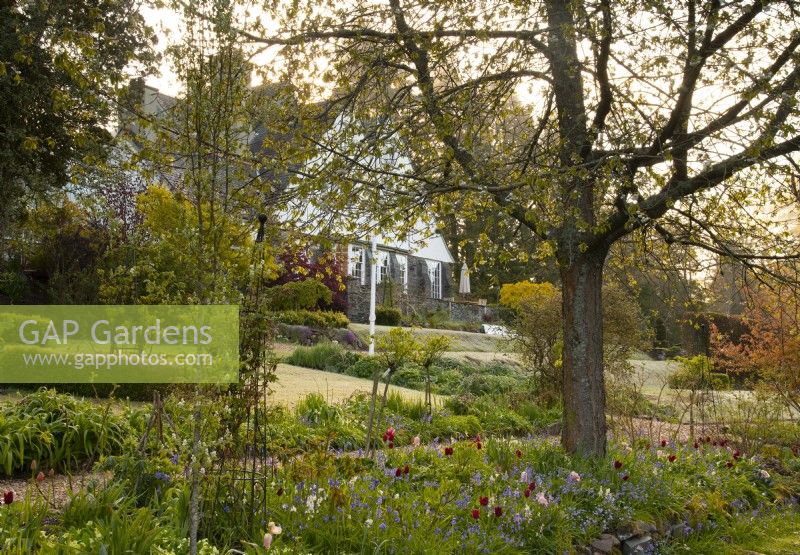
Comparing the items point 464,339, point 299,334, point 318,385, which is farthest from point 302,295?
point 318,385

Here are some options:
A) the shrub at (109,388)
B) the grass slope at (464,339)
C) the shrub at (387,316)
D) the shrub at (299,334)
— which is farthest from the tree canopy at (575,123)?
the shrub at (387,316)

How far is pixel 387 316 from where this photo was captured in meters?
24.4

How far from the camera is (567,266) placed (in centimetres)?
605

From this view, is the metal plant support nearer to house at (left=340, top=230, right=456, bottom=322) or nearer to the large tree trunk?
the large tree trunk

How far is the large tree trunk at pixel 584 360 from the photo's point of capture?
5918 mm

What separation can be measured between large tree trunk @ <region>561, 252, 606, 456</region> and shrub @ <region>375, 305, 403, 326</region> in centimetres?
1815

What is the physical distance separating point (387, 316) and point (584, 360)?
1855cm

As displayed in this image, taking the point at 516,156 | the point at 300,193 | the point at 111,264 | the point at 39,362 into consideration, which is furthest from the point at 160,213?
the point at 300,193

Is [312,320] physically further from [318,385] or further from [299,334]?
[318,385]

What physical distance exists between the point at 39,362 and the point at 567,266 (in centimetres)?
635

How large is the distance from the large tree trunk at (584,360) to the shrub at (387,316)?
59.5 ft

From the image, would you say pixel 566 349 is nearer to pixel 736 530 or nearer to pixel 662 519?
pixel 662 519

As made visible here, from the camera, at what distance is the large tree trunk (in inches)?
233
